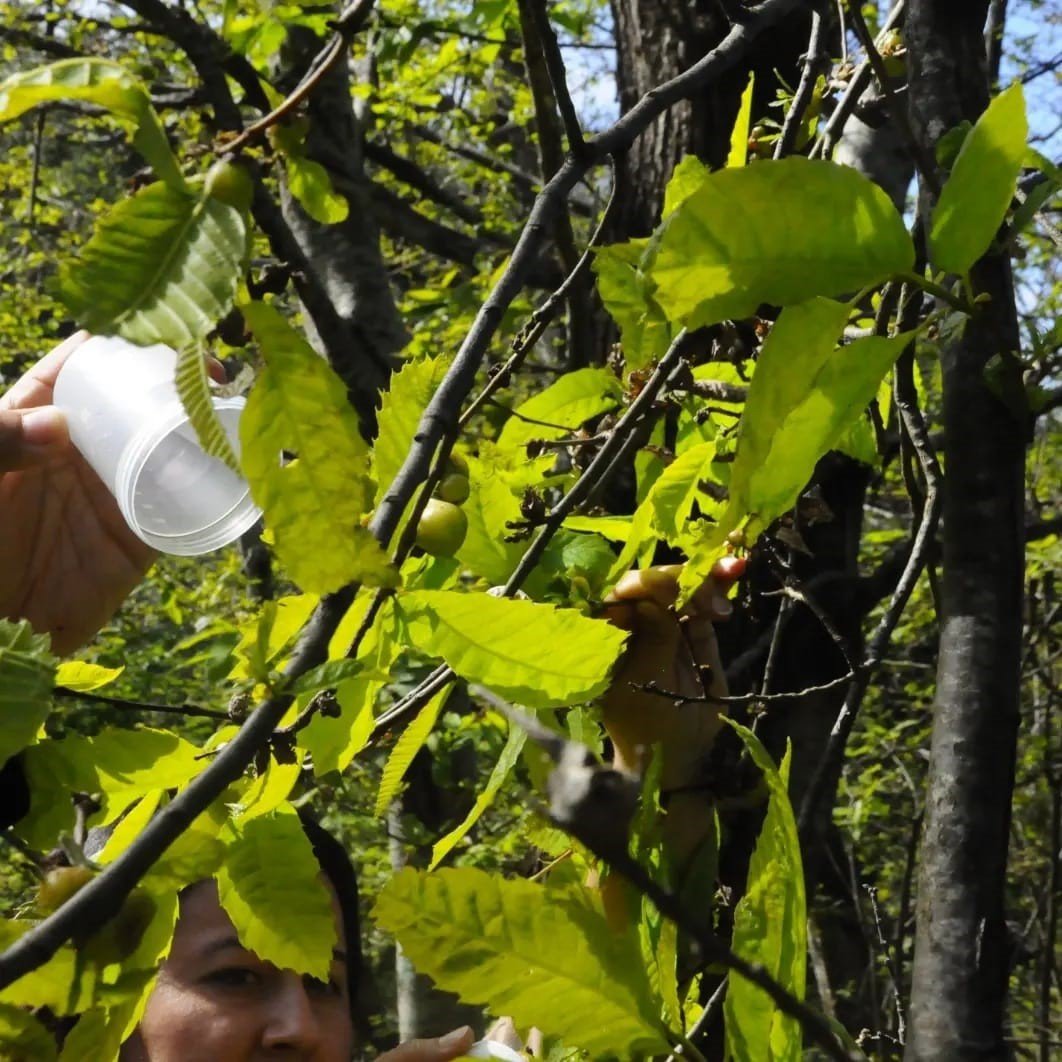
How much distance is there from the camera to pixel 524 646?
69 centimetres

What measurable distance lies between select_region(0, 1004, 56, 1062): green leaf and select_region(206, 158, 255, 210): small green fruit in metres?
0.40

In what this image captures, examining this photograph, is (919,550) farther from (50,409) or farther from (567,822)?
(567,822)

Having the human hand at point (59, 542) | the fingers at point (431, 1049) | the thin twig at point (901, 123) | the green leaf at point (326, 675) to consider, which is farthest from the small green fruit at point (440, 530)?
the fingers at point (431, 1049)

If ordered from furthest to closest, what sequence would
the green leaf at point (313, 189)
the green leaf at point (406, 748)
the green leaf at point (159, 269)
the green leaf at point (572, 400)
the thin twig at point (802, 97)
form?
1. the green leaf at point (572, 400)
2. the thin twig at point (802, 97)
3. the green leaf at point (313, 189)
4. the green leaf at point (406, 748)
5. the green leaf at point (159, 269)

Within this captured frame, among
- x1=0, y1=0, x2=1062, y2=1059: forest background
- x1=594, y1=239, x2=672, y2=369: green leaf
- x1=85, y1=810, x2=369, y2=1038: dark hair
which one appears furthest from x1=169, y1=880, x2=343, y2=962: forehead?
x1=594, y1=239, x2=672, y2=369: green leaf

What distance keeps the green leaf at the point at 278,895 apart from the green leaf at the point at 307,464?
0.91ft

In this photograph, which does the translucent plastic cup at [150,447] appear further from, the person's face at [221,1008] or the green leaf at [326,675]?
the person's face at [221,1008]

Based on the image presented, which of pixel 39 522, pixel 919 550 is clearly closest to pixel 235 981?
pixel 39 522

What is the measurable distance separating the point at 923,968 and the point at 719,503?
53 centimetres

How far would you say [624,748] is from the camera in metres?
1.02

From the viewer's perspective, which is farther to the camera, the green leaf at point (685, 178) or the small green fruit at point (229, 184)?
the green leaf at point (685, 178)

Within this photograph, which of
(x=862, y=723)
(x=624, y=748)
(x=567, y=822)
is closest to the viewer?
(x=567, y=822)

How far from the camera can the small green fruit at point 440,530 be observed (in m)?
0.76

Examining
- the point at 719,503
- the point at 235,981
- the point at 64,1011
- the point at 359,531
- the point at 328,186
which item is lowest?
the point at 235,981
